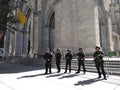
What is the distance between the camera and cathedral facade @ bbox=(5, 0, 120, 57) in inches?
680

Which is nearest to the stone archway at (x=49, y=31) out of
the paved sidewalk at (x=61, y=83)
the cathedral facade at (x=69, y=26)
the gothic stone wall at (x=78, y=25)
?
the cathedral facade at (x=69, y=26)

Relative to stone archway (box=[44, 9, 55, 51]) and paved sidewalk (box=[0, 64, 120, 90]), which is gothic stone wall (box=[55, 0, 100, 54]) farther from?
paved sidewalk (box=[0, 64, 120, 90])

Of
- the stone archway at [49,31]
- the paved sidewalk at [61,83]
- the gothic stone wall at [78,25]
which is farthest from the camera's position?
the stone archway at [49,31]

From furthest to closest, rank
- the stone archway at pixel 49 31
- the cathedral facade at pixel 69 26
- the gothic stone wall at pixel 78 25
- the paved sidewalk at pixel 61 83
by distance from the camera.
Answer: the stone archway at pixel 49 31
the cathedral facade at pixel 69 26
the gothic stone wall at pixel 78 25
the paved sidewalk at pixel 61 83

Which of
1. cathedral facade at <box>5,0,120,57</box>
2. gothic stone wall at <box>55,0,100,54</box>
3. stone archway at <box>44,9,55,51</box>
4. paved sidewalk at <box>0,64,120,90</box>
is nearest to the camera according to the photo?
paved sidewalk at <box>0,64,120,90</box>

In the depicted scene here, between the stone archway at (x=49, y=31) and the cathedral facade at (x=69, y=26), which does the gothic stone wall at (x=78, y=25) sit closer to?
the cathedral facade at (x=69, y=26)

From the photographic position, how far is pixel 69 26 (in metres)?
17.9

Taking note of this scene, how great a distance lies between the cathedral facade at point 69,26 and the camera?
17.3 meters

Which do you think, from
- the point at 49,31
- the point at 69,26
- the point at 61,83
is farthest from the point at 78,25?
the point at 61,83

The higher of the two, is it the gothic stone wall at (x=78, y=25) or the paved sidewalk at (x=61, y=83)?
the gothic stone wall at (x=78, y=25)

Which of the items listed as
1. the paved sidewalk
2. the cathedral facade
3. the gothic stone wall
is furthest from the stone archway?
the paved sidewalk

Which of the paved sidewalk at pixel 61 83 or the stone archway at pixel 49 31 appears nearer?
the paved sidewalk at pixel 61 83

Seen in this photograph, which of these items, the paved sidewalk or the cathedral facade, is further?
the cathedral facade

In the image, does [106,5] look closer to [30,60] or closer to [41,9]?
[41,9]
